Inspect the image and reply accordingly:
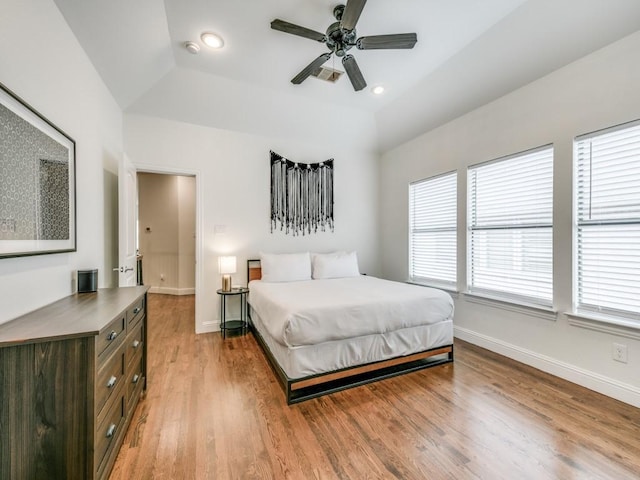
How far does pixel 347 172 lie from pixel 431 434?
150 inches

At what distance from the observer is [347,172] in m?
4.81

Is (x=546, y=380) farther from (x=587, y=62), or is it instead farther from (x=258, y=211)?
(x=258, y=211)

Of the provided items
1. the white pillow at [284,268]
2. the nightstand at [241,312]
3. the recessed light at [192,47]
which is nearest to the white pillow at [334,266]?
the white pillow at [284,268]

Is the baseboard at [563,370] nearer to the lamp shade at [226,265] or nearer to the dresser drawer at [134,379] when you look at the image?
the lamp shade at [226,265]

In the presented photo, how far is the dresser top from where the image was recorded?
1.19 metres

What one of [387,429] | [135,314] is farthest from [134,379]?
[387,429]

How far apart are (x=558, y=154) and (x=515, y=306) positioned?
149 centimetres

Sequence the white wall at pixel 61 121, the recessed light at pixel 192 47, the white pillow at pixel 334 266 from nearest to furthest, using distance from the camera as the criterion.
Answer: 1. the white wall at pixel 61 121
2. the recessed light at pixel 192 47
3. the white pillow at pixel 334 266

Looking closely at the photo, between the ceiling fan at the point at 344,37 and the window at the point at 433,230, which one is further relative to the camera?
the window at the point at 433,230

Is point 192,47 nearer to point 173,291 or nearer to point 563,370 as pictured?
point 563,370

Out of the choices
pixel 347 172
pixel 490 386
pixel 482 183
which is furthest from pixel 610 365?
pixel 347 172

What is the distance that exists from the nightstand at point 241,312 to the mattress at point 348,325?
0.75m

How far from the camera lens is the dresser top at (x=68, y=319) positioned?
119cm

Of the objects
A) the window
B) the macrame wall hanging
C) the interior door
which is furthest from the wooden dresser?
the window
